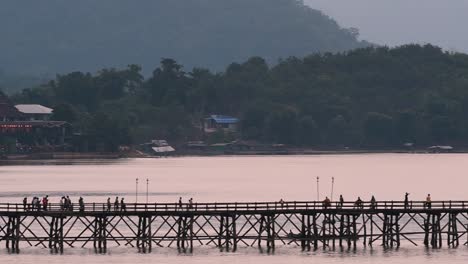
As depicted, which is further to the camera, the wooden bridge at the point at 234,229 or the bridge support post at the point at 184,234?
the bridge support post at the point at 184,234

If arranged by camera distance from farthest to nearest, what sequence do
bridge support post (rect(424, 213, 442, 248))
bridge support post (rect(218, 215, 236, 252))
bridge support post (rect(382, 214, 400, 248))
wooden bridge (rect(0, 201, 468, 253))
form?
bridge support post (rect(424, 213, 442, 248)) → bridge support post (rect(382, 214, 400, 248)) → bridge support post (rect(218, 215, 236, 252)) → wooden bridge (rect(0, 201, 468, 253))

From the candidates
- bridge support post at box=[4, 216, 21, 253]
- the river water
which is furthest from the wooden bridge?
the river water

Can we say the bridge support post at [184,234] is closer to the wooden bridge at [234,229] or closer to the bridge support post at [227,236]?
the wooden bridge at [234,229]

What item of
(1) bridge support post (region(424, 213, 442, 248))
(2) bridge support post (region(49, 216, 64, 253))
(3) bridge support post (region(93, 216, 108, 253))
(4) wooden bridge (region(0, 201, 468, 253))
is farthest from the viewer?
(1) bridge support post (region(424, 213, 442, 248))

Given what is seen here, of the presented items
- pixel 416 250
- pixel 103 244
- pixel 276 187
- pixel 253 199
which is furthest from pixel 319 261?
pixel 276 187

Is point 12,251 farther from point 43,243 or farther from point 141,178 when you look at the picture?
point 141,178

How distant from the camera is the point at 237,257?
82562 mm

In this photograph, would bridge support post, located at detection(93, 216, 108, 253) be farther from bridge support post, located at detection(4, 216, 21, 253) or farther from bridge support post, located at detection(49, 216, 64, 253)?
bridge support post, located at detection(4, 216, 21, 253)

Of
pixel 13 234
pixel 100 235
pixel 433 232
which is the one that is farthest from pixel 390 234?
pixel 13 234

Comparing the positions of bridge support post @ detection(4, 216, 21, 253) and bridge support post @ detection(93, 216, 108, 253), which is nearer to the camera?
bridge support post @ detection(4, 216, 21, 253)

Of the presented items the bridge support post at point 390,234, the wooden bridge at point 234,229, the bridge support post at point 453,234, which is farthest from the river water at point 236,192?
the wooden bridge at point 234,229

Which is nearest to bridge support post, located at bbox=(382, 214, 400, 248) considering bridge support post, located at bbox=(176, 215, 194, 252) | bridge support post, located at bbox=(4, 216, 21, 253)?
bridge support post, located at bbox=(176, 215, 194, 252)

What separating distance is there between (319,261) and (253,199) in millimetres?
58258

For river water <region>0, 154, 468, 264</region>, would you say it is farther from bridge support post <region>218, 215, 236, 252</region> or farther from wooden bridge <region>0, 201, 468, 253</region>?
wooden bridge <region>0, 201, 468, 253</region>
